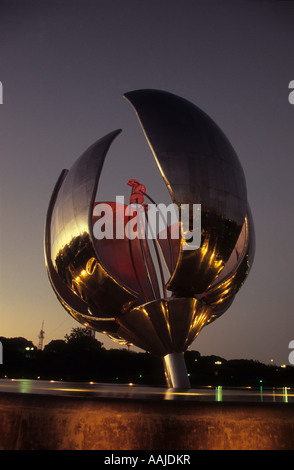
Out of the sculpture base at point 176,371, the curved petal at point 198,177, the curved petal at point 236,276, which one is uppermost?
the curved petal at point 198,177

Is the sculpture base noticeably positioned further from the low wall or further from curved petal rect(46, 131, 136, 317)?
the low wall

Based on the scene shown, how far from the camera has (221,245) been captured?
8523 millimetres

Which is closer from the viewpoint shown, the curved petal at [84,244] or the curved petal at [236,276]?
the curved petal at [84,244]

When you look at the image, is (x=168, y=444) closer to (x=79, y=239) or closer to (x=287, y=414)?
(x=287, y=414)

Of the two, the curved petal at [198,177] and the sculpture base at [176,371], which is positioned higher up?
the curved petal at [198,177]

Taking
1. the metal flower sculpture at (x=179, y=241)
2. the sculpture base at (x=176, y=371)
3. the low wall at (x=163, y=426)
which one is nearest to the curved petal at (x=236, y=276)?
the metal flower sculpture at (x=179, y=241)

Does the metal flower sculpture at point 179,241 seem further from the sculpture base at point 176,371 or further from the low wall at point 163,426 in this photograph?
the low wall at point 163,426

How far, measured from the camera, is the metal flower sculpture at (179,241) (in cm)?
827

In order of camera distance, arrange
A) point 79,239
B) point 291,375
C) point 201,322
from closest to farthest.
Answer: point 79,239, point 201,322, point 291,375

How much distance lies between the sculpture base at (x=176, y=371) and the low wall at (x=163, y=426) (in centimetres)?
422

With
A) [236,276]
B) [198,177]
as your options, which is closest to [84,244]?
[198,177]

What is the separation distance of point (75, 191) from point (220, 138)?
3053 mm

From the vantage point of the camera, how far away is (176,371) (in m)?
9.18
